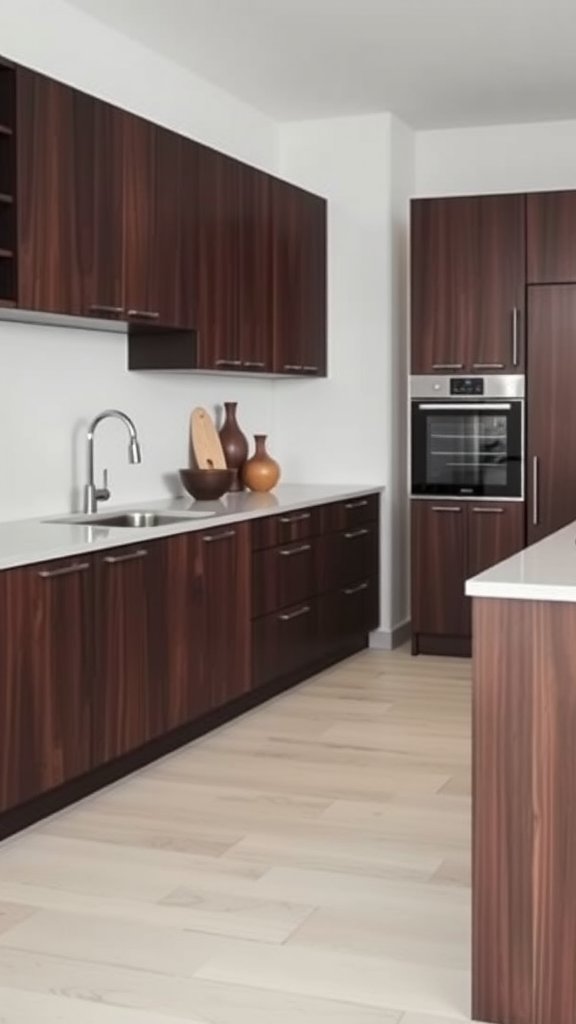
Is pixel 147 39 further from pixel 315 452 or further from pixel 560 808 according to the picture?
pixel 560 808

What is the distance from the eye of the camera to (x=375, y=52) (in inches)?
210

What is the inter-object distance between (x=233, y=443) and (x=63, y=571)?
2.38 metres

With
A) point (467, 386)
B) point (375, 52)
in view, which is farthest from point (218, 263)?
point (467, 386)

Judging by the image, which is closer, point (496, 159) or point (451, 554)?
point (451, 554)

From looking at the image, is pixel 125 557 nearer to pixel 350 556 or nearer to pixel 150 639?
pixel 150 639

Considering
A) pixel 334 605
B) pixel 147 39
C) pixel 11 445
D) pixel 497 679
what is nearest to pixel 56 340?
pixel 11 445

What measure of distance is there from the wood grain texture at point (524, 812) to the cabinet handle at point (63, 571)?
1490mm

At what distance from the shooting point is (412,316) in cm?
623

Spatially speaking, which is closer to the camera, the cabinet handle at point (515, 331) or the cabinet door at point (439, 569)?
the cabinet handle at point (515, 331)

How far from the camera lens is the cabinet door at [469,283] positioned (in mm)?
6062

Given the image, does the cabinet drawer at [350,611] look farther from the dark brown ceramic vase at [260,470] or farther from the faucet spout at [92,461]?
the faucet spout at [92,461]

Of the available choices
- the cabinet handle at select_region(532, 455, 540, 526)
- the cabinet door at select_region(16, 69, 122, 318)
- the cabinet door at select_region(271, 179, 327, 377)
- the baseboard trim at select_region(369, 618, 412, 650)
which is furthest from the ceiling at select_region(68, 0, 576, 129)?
the baseboard trim at select_region(369, 618, 412, 650)

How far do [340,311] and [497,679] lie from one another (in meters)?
4.26

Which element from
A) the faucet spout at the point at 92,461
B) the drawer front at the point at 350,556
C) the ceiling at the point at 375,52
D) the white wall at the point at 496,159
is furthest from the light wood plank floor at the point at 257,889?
the white wall at the point at 496,159
